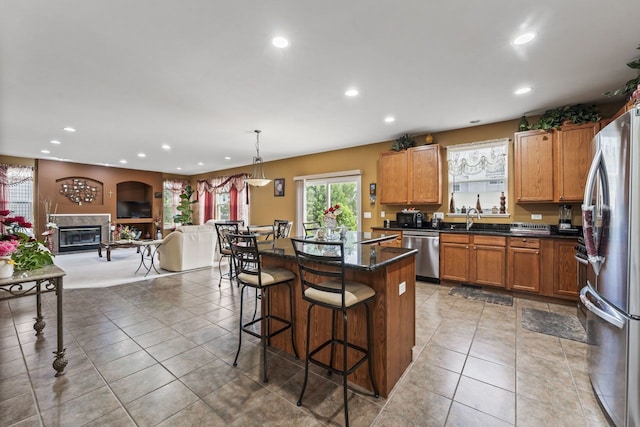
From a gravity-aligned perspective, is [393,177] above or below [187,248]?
above

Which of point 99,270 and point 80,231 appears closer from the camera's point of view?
point 99,270

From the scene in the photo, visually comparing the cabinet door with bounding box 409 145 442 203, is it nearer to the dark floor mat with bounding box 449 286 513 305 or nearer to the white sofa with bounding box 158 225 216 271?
the dark floor mat with bounding box 449 286 513 305

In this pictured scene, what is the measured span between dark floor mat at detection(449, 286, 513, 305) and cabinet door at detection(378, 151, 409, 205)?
1811 mm

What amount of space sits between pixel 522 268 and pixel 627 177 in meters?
2.81

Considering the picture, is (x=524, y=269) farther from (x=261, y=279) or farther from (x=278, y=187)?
(x=278, y=187)

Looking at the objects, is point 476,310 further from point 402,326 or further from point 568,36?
point 568,36

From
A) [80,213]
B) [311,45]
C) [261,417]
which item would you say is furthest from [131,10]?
[80,213]

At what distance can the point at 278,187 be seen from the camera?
7.88 m

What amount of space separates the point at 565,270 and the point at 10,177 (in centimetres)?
1226

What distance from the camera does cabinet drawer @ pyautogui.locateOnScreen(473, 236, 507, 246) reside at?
4137 mm

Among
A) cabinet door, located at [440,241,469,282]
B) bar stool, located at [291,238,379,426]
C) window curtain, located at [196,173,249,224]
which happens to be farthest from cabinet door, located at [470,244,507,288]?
window curtain, located at [196,173,249,224]

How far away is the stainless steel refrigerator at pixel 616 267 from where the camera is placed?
1.55 m

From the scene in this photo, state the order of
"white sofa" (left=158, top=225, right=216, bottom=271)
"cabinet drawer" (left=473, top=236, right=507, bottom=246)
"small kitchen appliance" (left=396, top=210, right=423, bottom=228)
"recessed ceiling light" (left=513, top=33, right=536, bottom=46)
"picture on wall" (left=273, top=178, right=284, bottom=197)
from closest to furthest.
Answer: "recessed ceiling light" (left=513, top=33, right=536, bottom=46) → "cabinet drawer" (left=473, top=236, right=507, bottom=246) → "small kitchen appliance" (left=396, top=210, right=423, bottom=228) → "white sofa" (left=158, top=225, right=216, bottom=271) → "picture on wall" (left=273, top=178, right=284, bottom=197)

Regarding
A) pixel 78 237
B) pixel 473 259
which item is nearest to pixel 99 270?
pixel 78 237
